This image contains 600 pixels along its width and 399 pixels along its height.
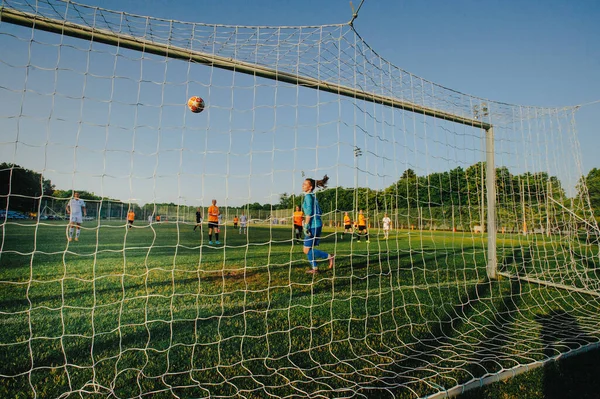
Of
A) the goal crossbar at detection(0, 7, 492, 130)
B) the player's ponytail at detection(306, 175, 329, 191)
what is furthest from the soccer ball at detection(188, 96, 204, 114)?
the player's ponytail at detection(306, 175, 329, 191)

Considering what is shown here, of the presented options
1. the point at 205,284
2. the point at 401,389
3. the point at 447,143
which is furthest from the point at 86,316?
the point at 447,143

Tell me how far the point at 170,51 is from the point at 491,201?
236 inches

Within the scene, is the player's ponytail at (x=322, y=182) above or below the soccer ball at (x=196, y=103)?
below

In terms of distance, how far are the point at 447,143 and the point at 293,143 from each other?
3064 millimetres

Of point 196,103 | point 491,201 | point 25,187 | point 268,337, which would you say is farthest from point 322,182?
point 25,187

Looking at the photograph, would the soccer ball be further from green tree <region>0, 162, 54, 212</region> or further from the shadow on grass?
the shadow on grass

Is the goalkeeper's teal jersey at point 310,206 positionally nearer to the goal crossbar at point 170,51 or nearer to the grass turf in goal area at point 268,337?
the grass turf in goal area at point 268,337

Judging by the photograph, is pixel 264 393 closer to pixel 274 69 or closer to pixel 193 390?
pixel 193 390

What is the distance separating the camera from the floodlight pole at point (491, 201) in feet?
19.6

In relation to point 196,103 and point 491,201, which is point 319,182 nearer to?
point 196,103

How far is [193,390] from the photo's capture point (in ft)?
7.21

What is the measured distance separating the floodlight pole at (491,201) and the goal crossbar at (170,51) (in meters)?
2.80

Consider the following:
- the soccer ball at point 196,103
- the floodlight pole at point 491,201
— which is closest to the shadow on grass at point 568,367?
the floodlight pole at point 491,201

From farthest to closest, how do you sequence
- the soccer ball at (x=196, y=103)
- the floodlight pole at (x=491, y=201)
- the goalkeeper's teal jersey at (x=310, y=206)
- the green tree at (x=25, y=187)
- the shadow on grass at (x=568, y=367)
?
the floodlight pole at (x=491, y=201) → the goalkeeper's teal jersey at (x=310, y=206) → the soccer ball at (x=196, y=103) → the green tree at (x=25, y=187) → the shadow on grass at (x=568, y=367)
